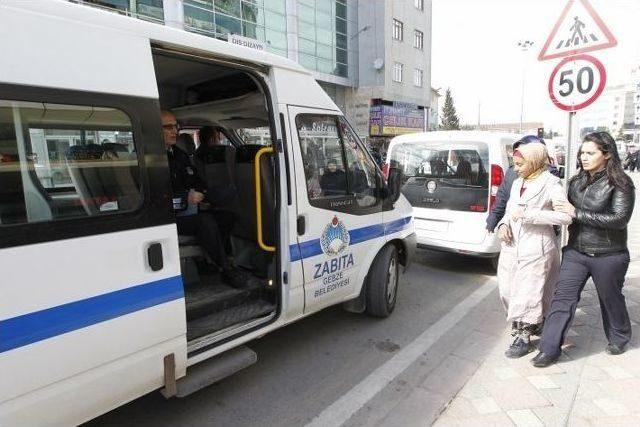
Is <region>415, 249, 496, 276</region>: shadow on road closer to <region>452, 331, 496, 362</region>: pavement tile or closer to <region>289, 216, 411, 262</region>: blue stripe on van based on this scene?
<region>289, 216, 411, 262</region>: blue stripe on van

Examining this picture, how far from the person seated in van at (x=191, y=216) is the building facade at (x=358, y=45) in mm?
18896

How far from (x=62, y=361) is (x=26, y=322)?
26 centimetres

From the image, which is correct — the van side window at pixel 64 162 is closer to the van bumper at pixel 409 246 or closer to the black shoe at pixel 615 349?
the van bumper at pixel 409 246

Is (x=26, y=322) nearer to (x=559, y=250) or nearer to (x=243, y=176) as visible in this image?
(x=243, y=176)

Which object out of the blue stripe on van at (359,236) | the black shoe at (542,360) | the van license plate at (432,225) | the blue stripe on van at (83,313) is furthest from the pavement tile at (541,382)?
the van license plate at (432,225)

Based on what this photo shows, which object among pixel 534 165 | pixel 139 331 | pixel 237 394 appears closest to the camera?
pixel 139 331

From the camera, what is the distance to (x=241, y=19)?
22.5 metres

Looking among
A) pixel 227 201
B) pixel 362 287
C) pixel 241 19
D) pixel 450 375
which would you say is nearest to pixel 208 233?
pixel 227 201

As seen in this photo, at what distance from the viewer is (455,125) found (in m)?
70.1

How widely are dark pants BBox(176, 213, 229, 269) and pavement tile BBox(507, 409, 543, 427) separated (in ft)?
7.73

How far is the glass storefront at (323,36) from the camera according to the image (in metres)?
26.2

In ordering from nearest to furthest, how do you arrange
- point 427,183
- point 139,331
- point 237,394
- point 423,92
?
1. point 139,331
2. point 237,394
3. point 427,183
4. point 423,92

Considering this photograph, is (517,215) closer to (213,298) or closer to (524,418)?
(524,418)

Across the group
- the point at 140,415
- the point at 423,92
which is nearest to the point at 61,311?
the point at 140,415
